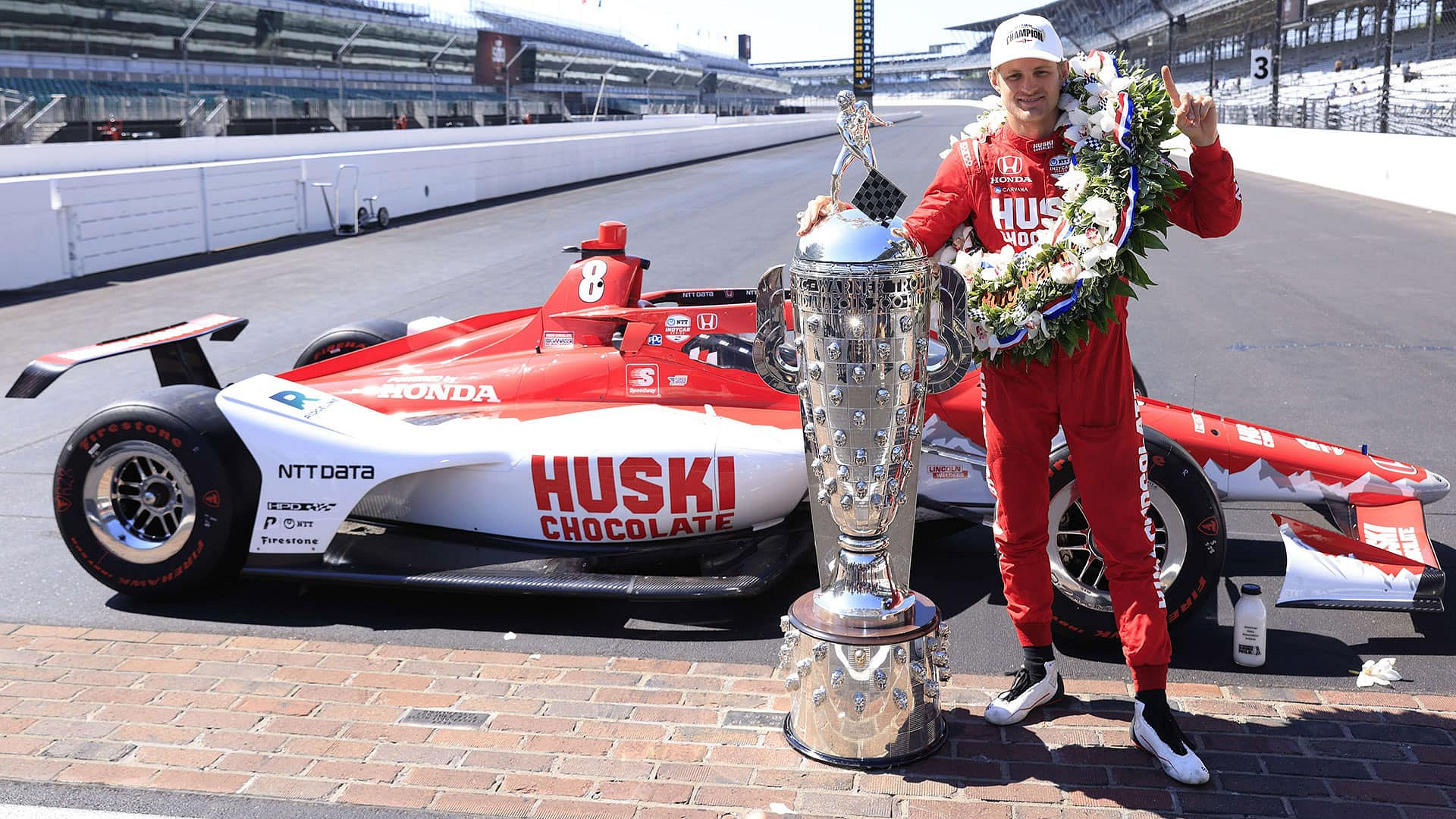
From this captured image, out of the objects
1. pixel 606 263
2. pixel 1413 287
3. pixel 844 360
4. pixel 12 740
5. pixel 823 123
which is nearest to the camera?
pixel 844 360

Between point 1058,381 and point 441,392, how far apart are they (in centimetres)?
309

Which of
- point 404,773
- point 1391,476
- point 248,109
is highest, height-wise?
point 248,109

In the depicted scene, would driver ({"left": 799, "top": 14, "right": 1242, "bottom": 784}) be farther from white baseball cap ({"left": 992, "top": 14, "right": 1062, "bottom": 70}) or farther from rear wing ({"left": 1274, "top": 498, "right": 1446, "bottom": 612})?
rear wing ({"left": 1274, "top": 498, "right": 1446, "bottom": 612})

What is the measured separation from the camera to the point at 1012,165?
3553mm

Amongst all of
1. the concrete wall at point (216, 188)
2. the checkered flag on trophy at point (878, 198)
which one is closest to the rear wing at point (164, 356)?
the checkered flag on trophy at point (878, 198)

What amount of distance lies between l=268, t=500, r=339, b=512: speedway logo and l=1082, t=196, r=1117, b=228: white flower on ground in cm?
314

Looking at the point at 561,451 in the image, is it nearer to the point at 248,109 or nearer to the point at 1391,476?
the point at 1391,476

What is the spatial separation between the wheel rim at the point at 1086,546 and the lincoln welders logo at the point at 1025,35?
1.58 metres

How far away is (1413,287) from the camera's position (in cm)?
1295

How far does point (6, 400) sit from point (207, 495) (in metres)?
5.18

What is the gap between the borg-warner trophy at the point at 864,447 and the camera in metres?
3.42

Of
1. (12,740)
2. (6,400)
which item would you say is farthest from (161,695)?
(6,400)

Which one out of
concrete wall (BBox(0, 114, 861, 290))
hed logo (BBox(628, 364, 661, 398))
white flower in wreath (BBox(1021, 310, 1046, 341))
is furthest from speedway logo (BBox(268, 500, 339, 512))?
concrete wall (BBox(0, 114, 861, 290))

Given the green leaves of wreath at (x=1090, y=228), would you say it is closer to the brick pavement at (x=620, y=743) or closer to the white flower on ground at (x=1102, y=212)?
the white flower on ground at (x=1102, y=212)
